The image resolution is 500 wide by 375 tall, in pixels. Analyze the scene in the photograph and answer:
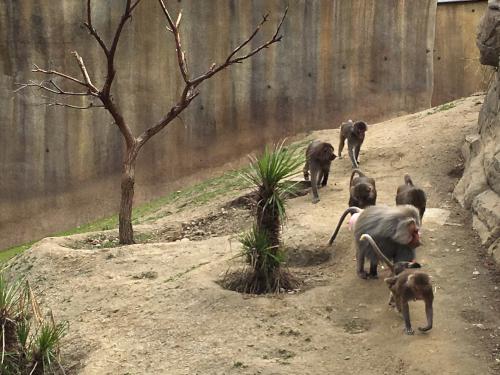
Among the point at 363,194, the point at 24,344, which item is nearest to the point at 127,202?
the point at 363,194

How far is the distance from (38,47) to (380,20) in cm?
812

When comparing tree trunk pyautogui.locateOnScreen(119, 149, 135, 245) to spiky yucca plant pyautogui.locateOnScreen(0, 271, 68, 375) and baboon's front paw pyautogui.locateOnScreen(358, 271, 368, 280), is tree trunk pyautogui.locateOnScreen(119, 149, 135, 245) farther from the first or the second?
baboon's front paw pyautogui.locateOnScreen(358, 271, 368, 280)

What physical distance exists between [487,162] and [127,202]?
5153mm

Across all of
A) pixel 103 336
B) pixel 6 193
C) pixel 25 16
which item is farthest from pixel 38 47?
pixel 103 336

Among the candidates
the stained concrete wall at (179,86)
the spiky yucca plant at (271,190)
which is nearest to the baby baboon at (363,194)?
the spiky yucca plant at (271,190)

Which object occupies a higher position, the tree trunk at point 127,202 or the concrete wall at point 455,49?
the concrete wall at point 455,49

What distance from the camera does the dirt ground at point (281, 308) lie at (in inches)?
290

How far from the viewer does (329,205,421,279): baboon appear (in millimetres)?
8279

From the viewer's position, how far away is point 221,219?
514 inches

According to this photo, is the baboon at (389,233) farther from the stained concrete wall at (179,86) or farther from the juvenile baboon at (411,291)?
the stained concrete wall at (179,86)

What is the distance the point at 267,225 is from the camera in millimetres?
8977

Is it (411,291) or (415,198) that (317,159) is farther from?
(411,291)

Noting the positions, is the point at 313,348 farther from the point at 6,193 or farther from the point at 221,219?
the point at 6,193

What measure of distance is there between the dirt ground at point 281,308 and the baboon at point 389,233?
327mm
